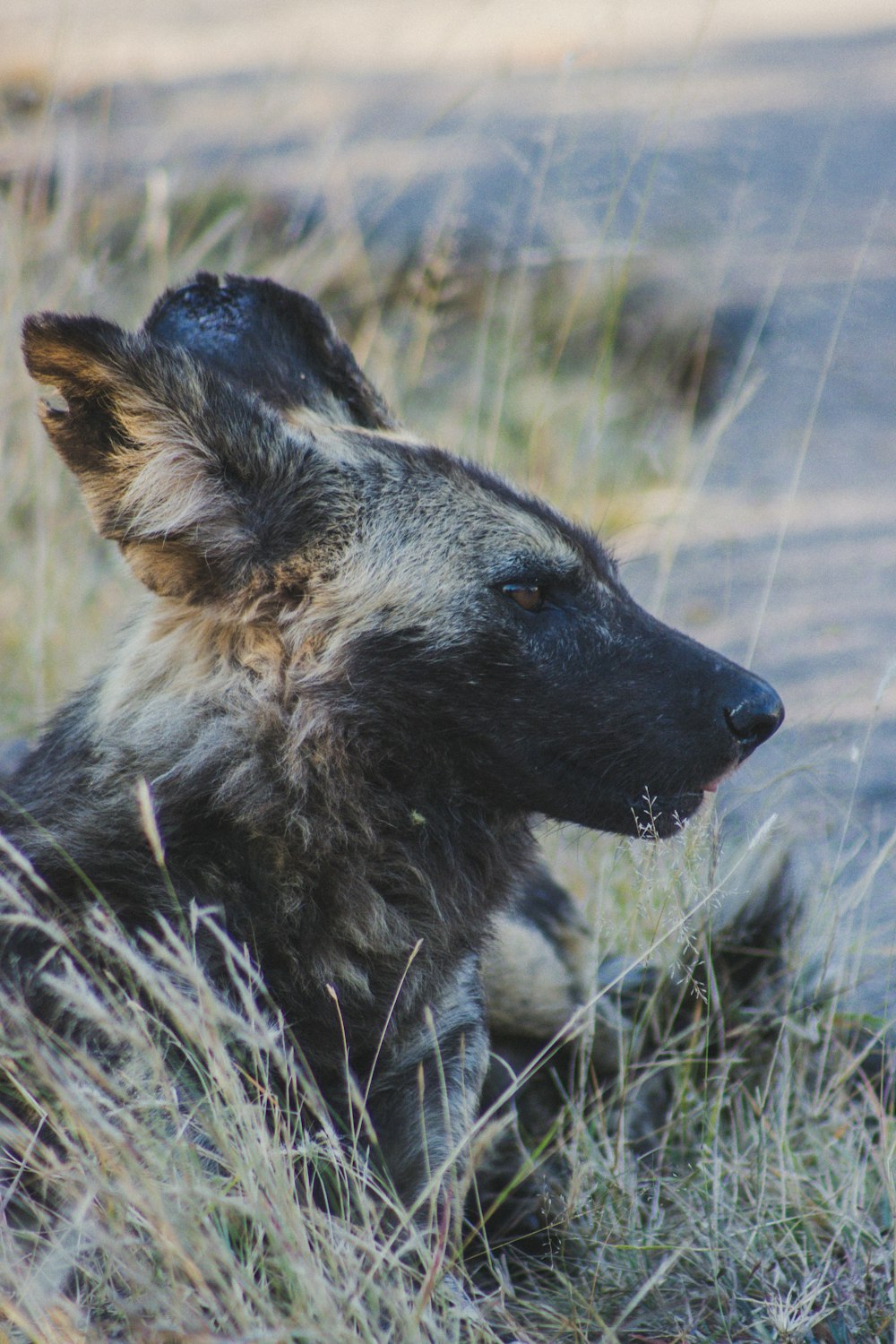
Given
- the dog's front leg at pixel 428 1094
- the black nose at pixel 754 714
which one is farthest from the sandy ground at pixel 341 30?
the dog's front leg at pixel 428 1094

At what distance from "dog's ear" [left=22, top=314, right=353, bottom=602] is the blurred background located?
4.29ft

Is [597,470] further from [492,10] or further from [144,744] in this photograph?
[492,10]

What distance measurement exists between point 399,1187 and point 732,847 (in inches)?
55.0

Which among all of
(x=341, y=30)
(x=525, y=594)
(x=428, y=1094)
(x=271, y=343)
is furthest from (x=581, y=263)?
(x=428, y=1094)

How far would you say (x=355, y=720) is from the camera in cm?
233

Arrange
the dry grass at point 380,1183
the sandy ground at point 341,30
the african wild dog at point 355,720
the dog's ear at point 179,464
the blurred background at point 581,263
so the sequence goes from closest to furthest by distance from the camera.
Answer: the dry grass at point 380,1183 → the dog's ear at point 179,464 → the african wild dog at point 355,720 → the blurred background at point 581,263 → the sandy ground at point 341,30

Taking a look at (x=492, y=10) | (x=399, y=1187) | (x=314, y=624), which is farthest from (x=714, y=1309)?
(x=492, y=10)

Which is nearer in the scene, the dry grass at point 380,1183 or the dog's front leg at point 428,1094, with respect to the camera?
the dry grass at point 380,1183

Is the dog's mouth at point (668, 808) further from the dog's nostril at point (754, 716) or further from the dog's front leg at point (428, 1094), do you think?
the dog's front leg at point (428, 1094)

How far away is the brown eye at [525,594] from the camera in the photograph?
2.41m

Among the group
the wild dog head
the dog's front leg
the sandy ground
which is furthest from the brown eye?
the sandy ground

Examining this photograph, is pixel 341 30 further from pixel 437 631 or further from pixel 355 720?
pixel 355 720

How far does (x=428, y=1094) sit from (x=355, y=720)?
686 mm

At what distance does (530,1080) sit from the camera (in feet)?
9.73
